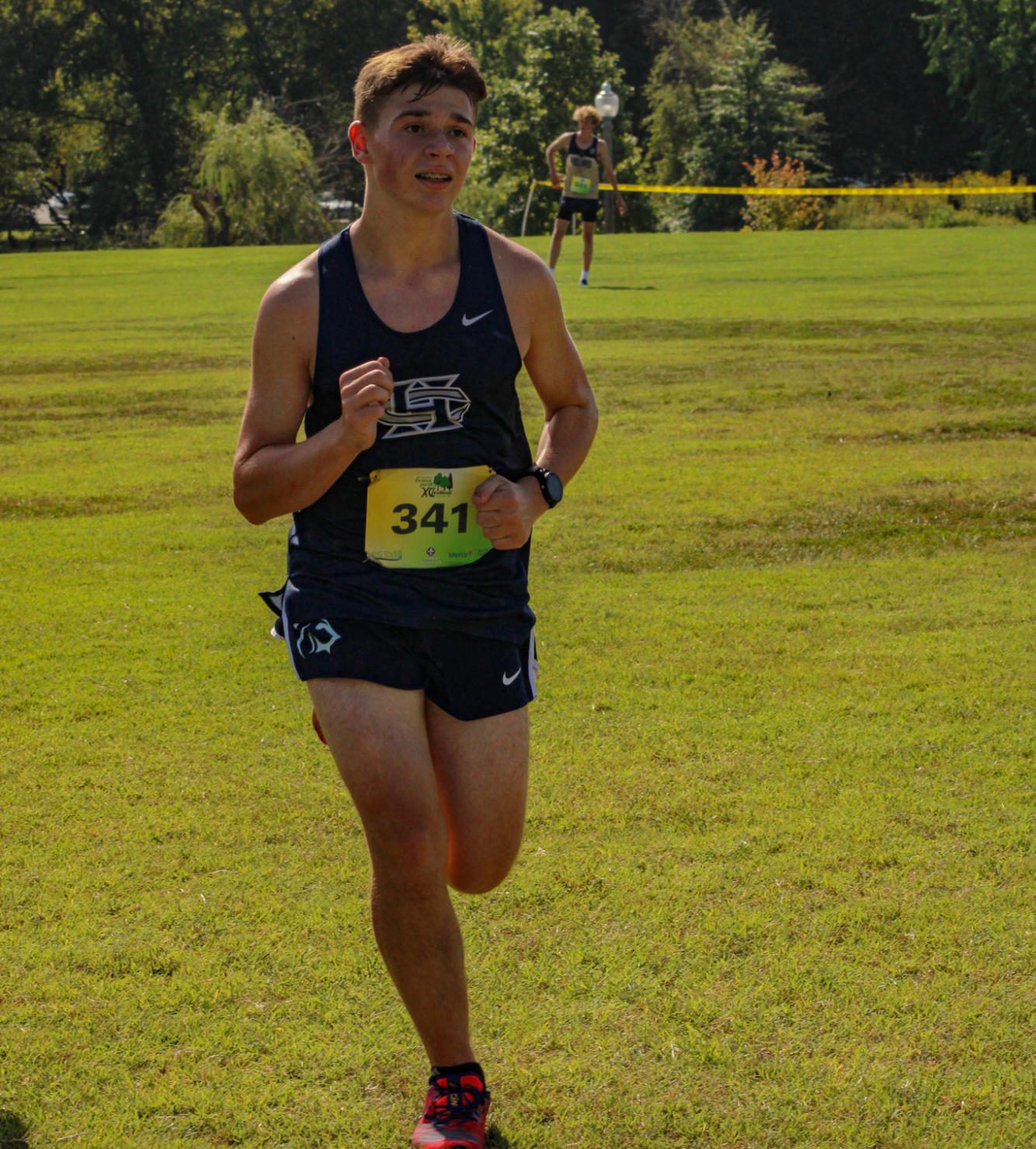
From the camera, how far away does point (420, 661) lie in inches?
143

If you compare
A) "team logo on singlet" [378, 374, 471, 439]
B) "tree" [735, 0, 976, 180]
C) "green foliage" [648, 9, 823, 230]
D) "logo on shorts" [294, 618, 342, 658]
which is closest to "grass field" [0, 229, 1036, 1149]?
"logo on shorts" [294, 618, 342, 658]

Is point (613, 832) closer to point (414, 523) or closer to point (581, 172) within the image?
point (414, 523)

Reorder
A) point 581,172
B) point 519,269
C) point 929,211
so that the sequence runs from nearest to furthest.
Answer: point 519,269, point 581,172, point 929,211

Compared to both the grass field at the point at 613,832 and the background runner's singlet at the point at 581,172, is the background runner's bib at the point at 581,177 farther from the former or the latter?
the grass field at the point at 613,832

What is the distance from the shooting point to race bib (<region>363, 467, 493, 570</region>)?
3.61 metres

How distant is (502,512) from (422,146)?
82 cm

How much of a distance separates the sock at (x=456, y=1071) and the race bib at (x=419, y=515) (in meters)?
1.10

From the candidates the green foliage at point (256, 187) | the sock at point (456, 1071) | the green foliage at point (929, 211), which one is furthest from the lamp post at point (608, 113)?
the sock at point (456, 1071)

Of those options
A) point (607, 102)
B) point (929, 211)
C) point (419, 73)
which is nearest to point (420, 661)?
point (419, 73)

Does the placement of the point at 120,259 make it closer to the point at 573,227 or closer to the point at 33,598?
the point at 573,227

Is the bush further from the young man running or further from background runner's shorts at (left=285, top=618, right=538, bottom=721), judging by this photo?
background runner's shorts at (left=285, top=618, right=538, bottom=721)

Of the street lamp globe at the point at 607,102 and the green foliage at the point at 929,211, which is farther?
the green foliage at the point at 929,211

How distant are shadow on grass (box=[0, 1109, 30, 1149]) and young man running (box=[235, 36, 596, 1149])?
25.1 inches

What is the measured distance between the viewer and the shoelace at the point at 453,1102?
352cm
